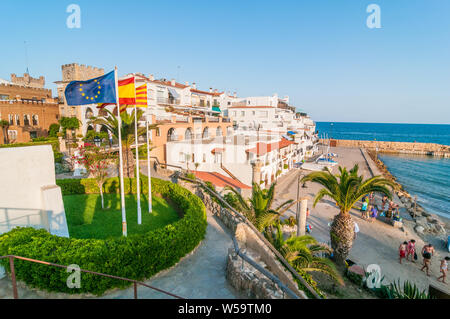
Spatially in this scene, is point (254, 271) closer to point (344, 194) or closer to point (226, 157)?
point (344, 194)

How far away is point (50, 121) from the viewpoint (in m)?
42.0

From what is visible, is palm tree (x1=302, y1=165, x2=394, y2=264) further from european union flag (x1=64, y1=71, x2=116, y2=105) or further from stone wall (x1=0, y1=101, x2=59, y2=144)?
stone wall (x1=0, y1=101, x2=59, y2=144)

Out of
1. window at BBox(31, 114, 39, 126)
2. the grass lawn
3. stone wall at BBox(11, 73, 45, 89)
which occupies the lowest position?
the grass lawn

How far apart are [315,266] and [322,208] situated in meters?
17.0

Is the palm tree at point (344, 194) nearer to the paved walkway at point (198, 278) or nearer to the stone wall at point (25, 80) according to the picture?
the paved walkway at point (198, 278)

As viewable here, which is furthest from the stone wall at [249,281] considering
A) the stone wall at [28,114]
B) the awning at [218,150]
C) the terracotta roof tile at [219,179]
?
the stone wall at [28,114]

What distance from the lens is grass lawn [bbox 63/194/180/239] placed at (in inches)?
438

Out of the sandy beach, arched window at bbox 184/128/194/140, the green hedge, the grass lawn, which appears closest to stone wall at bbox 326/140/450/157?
the sandy beach

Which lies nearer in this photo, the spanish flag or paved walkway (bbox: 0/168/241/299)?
paved walkway (bbox: 0/168/241/299)

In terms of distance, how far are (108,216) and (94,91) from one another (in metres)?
7.02

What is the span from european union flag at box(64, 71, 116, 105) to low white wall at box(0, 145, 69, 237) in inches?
88.5

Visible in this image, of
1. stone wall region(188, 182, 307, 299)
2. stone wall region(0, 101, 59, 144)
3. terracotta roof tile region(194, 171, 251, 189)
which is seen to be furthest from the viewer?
stone wall region(0, 101, 59, 144)

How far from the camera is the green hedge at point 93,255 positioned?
6.74 m

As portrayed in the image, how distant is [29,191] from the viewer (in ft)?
27.9
